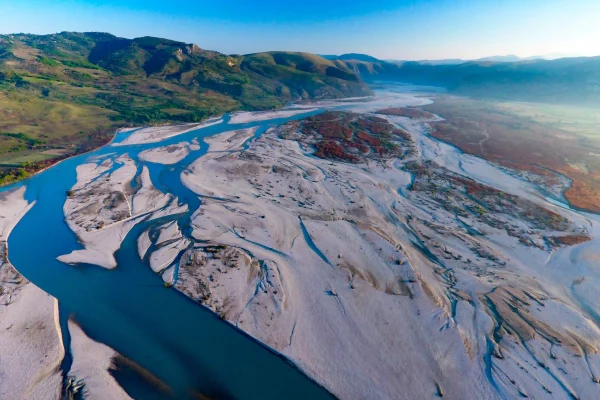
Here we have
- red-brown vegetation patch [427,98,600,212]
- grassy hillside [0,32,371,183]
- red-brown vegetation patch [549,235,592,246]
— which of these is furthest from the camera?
grassy hillside [0,32,371,183]

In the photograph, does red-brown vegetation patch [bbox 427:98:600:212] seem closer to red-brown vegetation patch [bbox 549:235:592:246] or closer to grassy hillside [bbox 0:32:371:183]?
red-brown vegetation patch [bbox 549:235:592:246]

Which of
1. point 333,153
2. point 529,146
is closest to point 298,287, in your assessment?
point 333,153

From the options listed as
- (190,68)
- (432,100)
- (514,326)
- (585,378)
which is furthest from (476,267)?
(190,68)

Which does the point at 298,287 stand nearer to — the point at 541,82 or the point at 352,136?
the point at 352,136

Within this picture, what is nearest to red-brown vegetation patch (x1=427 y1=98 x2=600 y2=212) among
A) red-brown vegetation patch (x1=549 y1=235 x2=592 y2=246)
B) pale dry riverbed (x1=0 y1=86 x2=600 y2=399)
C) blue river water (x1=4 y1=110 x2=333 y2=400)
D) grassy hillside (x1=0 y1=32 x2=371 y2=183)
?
pale dry riverbed (x1=0 y1=86 x2=600 y2=399)

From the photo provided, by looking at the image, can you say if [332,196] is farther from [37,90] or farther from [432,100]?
[432,100]
